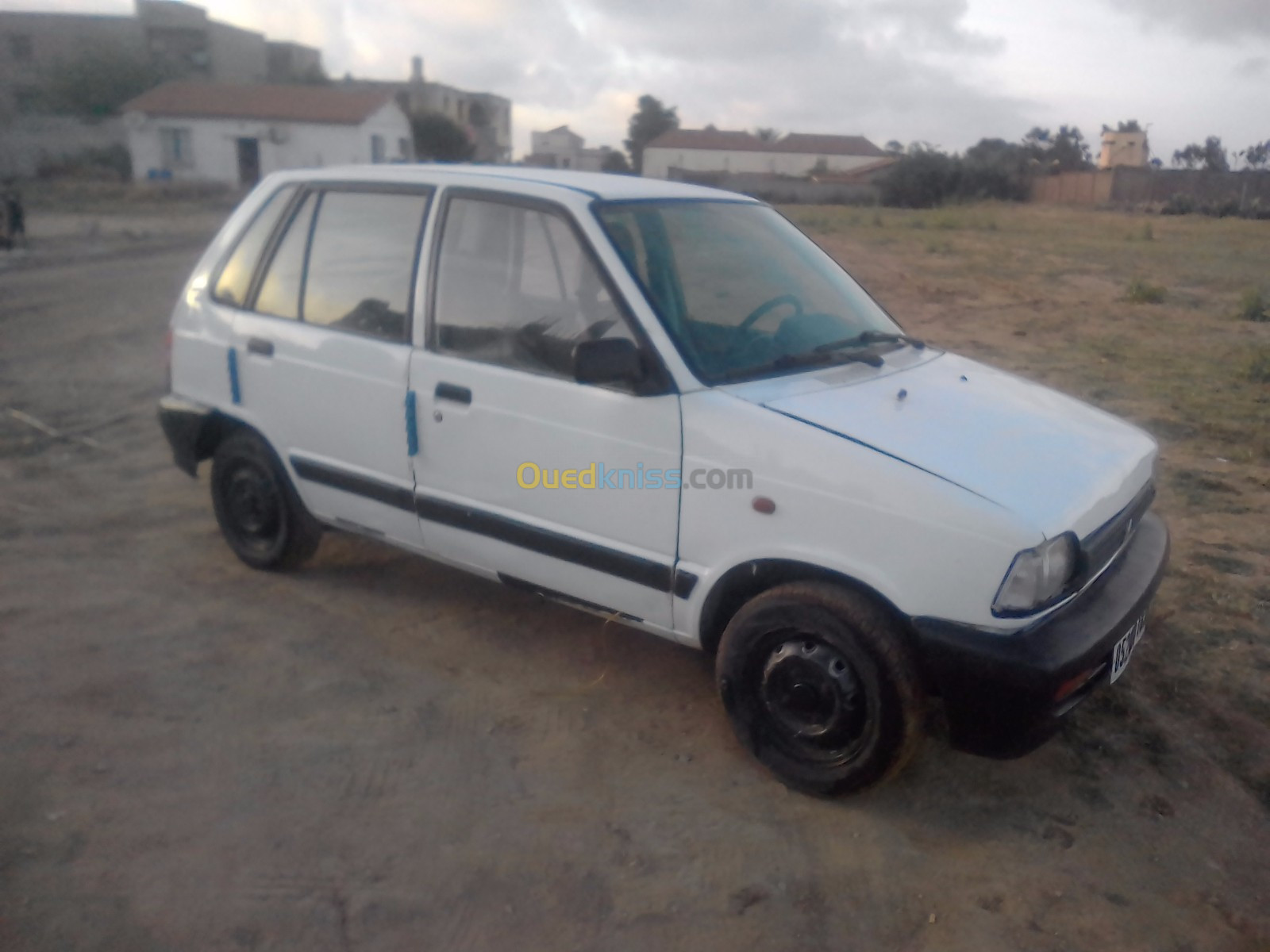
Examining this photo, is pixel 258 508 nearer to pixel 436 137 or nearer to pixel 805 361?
pixel 805 361

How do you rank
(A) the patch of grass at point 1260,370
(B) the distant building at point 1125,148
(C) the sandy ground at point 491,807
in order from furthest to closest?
(B) the distant building at point 1125,148 → (A) the patch of grass at point 1260,370 → (C) the sandy ground at point 491,807

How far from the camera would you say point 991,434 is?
3.03 m

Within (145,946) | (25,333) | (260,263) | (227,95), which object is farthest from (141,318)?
(227,95)

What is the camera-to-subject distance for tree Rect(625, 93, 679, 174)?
80.1 meters

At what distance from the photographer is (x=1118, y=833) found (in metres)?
2.93

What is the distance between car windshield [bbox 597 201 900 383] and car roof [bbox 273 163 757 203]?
8 cm

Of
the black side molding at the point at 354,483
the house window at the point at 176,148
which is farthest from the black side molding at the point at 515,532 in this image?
the house window at the point at 176,148

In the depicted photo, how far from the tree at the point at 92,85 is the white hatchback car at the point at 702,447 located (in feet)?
181

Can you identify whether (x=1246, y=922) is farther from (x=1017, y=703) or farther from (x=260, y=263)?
(x=260, y=263)

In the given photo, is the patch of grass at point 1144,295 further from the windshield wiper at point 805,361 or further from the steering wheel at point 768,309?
the windshield wiper at point 805,361

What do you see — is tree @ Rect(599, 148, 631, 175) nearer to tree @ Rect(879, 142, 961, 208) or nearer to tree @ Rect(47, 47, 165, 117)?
tree @ Rect(879, 142, 961, 208)

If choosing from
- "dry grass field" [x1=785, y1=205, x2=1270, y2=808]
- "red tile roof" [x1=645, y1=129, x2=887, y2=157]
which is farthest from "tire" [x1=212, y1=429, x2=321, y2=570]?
"red tile roof" [x1=645, y1=129, x2=887, y2=157]

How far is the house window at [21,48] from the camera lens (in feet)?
187

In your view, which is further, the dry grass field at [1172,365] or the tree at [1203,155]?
the tree at [1203,155]
